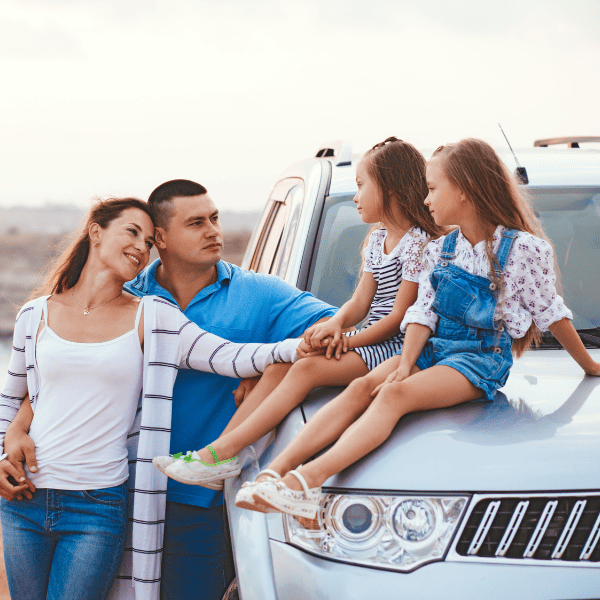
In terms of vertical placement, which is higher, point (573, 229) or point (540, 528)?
point (573, 229)

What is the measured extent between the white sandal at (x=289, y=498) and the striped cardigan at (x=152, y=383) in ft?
2.19

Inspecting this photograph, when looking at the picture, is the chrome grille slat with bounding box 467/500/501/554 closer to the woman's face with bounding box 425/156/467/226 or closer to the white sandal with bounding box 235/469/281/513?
the white sandal with bounding box 235/469/281/513

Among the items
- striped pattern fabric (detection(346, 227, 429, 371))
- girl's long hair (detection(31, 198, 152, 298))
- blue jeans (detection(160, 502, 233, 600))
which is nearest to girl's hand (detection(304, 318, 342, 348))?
striped pattern fabric (detection(346, 227, 429, 371))

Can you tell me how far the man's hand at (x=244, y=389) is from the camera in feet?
8.69

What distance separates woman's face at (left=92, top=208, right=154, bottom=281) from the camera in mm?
2656

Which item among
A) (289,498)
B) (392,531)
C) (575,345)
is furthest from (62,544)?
(575,345)

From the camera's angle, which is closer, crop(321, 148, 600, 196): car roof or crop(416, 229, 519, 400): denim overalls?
crop(416, 229, 519, 400): denim overalls

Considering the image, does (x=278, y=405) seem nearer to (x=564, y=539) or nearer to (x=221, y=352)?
(x=221, y=352)

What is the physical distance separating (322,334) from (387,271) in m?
0.45

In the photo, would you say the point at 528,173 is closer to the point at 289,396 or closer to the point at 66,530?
the point at 289,396

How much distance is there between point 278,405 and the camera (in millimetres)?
2369

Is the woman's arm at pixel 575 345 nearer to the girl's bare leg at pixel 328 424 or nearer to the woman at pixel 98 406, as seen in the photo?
the girl's bare leg at pixel 328 424

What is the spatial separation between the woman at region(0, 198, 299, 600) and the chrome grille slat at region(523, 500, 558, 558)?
1.02m

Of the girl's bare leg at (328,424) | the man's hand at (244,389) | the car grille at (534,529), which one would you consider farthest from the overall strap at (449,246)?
the car grille at (534,529)
